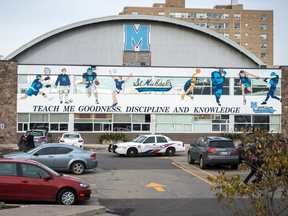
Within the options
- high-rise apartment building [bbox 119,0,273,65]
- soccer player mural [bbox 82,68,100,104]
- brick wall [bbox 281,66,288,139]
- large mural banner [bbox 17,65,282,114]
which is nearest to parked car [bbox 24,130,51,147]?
large mural banner [bbox 17,65,282,114]

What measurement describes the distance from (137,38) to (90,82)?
8.04 metres

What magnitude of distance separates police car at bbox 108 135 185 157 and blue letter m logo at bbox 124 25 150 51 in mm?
16156

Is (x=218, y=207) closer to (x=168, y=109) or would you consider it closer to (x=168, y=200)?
(x=168, y=200)

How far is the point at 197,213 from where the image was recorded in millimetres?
8883

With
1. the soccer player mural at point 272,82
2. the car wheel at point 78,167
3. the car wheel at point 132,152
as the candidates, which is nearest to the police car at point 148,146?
the car wheel at point 132,152

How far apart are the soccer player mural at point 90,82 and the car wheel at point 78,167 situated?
1922 centimetres

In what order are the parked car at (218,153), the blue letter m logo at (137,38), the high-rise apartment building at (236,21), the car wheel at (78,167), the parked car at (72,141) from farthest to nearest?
the high-rise apartment building at (236,21), the blue letter m logo at (137,38), the parked car at (72,141), the parked car at (218,153), the car wheel at (78,167)

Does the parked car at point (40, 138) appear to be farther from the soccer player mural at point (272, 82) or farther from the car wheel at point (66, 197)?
the soccer player mural at point (272, 82)

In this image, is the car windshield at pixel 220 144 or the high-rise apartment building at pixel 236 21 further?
the high-rise apartment building at pixel 236 21

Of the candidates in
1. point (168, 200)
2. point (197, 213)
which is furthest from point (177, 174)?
point (197, 213)

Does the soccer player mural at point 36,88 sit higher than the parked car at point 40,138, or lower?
higher

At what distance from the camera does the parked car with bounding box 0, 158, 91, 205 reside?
8.84 meters

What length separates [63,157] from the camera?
48.3ft

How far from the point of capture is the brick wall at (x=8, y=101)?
32656 millimetres
